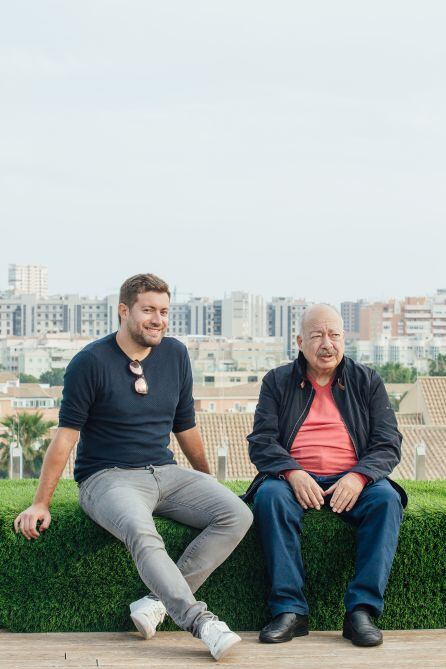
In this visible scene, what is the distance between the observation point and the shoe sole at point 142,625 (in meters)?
2.85

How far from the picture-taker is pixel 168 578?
271cm

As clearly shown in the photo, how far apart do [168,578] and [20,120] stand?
62.9 meters

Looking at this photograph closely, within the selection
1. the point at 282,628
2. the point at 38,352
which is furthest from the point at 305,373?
the point at 38,352

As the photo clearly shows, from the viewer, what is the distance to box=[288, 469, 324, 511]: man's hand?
9.88 ft

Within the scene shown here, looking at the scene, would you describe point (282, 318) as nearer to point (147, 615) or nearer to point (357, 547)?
point (357, 547)

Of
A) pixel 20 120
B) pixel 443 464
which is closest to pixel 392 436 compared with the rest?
pixel 443 464

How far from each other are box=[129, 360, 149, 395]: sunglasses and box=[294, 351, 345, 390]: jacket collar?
521 millimetres

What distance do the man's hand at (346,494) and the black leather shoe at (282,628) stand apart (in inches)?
13.9

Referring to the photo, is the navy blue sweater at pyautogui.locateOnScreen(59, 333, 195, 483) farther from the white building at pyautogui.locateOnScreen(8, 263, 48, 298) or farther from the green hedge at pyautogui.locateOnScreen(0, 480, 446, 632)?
the white building at pyautogui.locateOnScreen(8, 263, 48, 298)

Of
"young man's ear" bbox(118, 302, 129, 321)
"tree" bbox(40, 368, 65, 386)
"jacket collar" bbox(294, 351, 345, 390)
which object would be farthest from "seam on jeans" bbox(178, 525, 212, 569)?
"tree" bbox(40, 368, 65, 386)

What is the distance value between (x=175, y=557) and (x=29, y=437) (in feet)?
108

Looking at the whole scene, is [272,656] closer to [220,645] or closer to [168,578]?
[220,645]

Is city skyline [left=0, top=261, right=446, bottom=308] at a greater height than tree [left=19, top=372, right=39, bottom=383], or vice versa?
city skyline [left=0, top=261, right=446, bottom=308]

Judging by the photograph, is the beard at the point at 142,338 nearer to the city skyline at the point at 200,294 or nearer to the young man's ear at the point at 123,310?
the young man's ear at the point at 123,310
